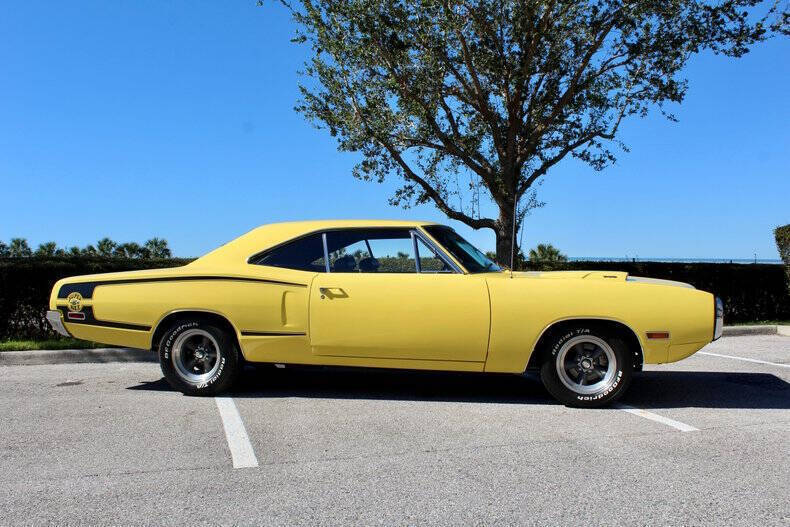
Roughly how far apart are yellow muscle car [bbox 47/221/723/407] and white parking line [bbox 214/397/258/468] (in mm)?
341

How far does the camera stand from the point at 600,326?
5.15 metres

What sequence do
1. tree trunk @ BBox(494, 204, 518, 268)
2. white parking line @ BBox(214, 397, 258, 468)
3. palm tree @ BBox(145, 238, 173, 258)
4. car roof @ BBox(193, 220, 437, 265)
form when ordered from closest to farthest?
1. white parking line @ BBox(214, 397, 258, 468)
2. car roof @ BBox(193, 220, 437, 265)
3. tree trunk @ BBox(494, 204, 518, 268)
4. palm tree @ BBox(145, 238, 173, 258)

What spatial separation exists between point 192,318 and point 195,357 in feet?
1.21

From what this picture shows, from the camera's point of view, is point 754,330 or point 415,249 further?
point 754,330

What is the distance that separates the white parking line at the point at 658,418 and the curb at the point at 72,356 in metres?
5.85

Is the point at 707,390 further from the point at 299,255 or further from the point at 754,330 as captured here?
the point at 754,330

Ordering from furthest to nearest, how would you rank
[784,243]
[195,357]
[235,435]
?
[784,243]
[195,357]
[235,435]

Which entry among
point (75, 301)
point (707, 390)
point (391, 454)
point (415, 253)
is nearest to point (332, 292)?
point (415, 253)

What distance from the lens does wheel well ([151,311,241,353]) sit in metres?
5.54

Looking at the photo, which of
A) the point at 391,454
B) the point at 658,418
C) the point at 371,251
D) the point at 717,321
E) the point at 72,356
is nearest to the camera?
the point at 391,454

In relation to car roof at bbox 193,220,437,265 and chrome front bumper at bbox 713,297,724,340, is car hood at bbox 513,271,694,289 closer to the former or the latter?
chrome front bumper at bbox 713,297,724,340

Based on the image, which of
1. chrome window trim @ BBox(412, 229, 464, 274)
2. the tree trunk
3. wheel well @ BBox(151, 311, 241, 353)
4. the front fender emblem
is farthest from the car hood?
the tree trunk

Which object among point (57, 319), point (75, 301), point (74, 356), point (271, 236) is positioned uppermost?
point (271, 236)

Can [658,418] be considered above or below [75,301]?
below
